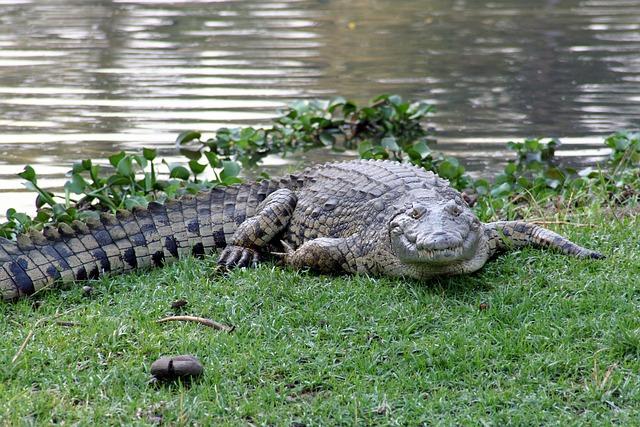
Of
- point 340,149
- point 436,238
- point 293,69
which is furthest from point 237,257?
point 293,69

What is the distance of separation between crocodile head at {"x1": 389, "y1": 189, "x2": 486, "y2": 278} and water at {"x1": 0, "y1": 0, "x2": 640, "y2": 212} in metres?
3.39

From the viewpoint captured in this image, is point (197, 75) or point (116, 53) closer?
point (197, 75)

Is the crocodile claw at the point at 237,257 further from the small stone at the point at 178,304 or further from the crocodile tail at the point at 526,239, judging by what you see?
the crocodile tail at the point at 526,239

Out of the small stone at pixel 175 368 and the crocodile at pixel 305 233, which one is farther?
the crocodile at pixel 305 233

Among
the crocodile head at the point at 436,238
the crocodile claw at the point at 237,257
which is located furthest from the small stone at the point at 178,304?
the crocodile head at the point at 436,238

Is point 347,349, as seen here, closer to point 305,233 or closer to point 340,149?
point 305,233

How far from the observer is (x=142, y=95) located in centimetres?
1125

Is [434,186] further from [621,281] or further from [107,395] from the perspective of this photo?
[107,395]

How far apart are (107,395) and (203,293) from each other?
4.07 ft

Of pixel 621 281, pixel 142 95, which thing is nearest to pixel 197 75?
pixel 142 95

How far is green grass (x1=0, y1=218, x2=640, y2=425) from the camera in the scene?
12.5 ft

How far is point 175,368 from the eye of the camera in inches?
157

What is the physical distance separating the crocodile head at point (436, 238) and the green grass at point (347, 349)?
0.39 feet

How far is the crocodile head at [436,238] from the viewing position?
479cm
